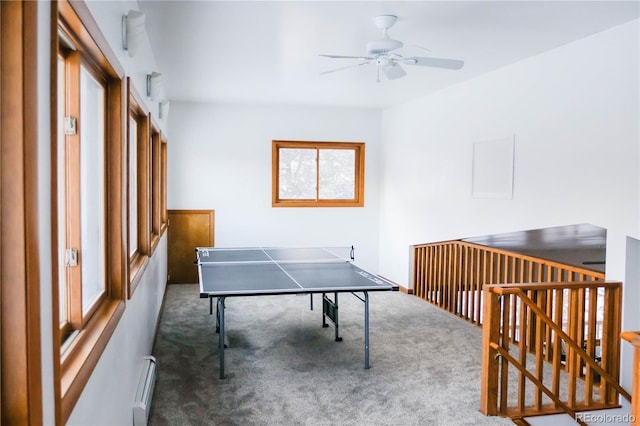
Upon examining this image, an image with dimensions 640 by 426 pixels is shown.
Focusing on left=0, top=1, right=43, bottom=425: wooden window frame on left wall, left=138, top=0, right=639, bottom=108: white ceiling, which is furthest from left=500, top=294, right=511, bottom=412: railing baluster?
left=0, top=1, right=43, bottom=425: wooden window frame on left wall

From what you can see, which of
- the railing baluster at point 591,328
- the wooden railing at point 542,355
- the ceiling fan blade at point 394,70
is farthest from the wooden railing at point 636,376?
the ceiling fan blade at point 394,70

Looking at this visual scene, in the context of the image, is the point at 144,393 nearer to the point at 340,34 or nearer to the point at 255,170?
the point at 340,34

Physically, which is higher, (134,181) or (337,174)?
(337,174)

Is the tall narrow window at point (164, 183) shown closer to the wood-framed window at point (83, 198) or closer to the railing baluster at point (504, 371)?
the wood-framed window at point (83, 198)

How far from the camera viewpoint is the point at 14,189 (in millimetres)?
1153

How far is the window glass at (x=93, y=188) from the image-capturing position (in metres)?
2.57

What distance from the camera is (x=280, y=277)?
453 centimetres

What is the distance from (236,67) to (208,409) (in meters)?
3.42

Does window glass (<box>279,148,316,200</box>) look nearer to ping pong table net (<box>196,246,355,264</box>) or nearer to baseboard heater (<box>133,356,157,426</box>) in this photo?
ping pong table net (<box>196,246,355,264</box>)

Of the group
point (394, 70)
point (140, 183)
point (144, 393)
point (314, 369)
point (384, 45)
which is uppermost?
point (384, 45)

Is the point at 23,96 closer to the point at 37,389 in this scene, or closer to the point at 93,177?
the point at 37,389

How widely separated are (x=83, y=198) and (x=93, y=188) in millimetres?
212

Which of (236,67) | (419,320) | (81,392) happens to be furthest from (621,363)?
(236,67)

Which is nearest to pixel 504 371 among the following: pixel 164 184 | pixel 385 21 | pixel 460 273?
pixel 385 21
